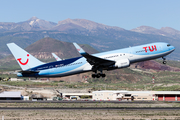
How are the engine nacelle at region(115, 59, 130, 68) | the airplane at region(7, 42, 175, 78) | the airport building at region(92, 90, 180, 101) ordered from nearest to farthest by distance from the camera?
1. the engine nacelle at region(115, 59, 130, 68)
2. the airplane at region(7, 42, 175, 78)
3. the airport building at region(92, 90, 180, 101)

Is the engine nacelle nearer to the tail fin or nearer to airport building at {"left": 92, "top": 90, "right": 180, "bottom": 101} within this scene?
the tail fin

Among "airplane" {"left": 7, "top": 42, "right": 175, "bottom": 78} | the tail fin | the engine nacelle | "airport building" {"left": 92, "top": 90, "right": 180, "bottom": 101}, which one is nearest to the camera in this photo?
the engine nacelle

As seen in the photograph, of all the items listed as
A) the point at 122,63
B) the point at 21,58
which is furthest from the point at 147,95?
the point at 21,58

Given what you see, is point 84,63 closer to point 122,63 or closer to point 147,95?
point 122,63

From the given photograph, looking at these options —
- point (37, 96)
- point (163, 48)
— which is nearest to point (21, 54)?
point (163, 48)

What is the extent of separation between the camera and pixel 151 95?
122 m

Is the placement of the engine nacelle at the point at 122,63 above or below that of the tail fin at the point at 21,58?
below

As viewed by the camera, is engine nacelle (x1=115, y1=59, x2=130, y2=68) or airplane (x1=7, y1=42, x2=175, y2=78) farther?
airplane (x1=7, y1=42, x2=175, y2=78)

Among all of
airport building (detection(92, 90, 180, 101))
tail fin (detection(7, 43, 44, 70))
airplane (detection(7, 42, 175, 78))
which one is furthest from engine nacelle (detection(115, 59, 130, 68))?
airport building (detection(92, 90, 180, 101))

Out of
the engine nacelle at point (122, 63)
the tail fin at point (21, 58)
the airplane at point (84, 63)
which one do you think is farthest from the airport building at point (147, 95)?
the tail fin at point (21, 58)

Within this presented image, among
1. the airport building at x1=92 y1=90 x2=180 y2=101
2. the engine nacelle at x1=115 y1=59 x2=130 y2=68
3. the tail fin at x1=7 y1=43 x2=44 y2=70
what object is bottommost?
the airport building at x1=92 y1=90 x2=180 y2=101

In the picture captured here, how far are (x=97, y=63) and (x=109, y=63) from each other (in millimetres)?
2729

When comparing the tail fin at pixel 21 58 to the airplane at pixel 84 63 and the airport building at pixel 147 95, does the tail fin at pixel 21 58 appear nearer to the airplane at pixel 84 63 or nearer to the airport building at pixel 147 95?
the airplane at pixel 84 63

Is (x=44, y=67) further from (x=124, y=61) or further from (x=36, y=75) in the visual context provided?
(x=124, y=61)
